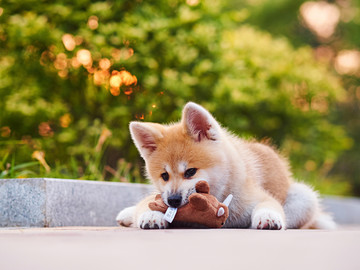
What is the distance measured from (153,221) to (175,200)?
0.21m

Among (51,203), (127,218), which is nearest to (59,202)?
(51,203)

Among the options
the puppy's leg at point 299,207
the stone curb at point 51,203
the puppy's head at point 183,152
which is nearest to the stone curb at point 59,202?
the stone curb at point 51,203

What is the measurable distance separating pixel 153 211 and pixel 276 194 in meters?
1.29

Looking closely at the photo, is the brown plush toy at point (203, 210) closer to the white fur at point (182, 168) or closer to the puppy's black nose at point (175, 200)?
the puppy's black nose at point (175, 200)

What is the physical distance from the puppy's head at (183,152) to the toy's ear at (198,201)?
127mm

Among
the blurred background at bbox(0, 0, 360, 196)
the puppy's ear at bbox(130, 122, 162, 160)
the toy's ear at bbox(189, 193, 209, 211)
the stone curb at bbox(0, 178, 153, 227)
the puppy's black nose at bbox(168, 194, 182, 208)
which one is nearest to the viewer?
the toy's ear at bbox(189, 193, 209, 211)

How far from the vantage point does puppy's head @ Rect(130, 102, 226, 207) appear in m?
A: 3.31

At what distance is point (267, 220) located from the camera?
3.22 meters

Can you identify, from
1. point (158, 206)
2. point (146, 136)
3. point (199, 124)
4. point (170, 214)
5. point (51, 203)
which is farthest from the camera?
point (51, 203)

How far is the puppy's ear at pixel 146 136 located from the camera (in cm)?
363

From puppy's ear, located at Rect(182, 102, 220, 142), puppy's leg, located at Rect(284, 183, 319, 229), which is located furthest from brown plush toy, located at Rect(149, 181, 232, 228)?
puppy's leg, located at Rect(284, 183, 319, 229)

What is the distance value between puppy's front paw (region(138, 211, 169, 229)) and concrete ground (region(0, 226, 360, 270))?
1.95 feet

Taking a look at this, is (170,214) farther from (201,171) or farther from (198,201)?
(201,171)

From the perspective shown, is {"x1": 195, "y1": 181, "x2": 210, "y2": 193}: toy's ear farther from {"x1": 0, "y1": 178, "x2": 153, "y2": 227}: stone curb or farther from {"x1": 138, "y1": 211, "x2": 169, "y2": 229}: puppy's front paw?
{"x1": 0, "y1": 178, "x2": 153, "y2": 227}: stone curb
